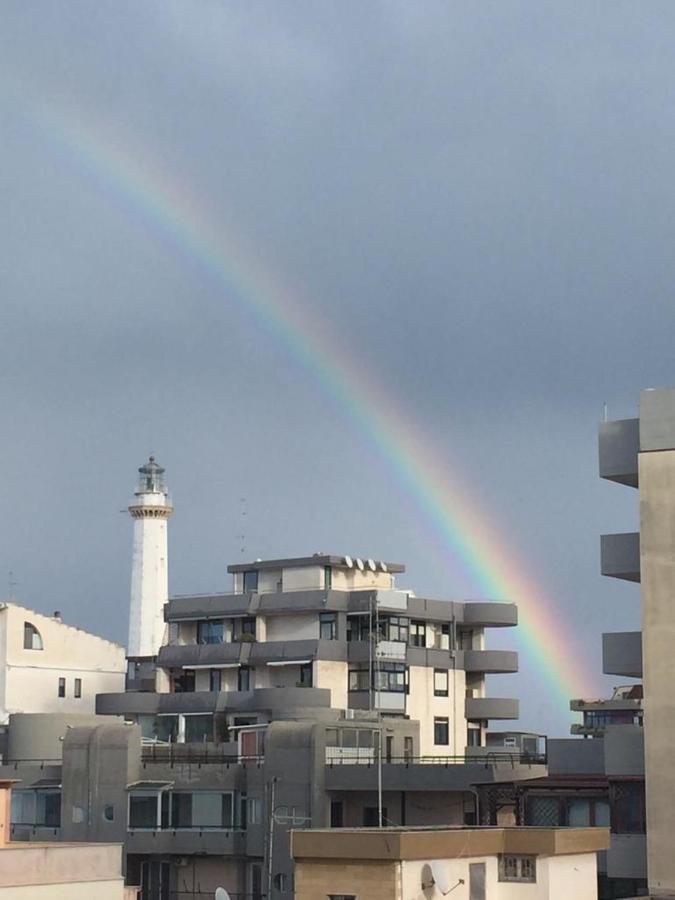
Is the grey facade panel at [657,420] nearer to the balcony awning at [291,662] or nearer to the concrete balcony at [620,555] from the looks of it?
the concrete balcony at [620,555]

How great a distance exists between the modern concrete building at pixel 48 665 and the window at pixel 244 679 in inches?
623

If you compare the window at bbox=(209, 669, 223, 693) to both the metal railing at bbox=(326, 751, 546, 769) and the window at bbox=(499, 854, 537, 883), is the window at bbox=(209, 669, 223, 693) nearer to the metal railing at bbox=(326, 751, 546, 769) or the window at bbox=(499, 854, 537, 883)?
the metal railing at bbox=(326, 751, 546, 769)

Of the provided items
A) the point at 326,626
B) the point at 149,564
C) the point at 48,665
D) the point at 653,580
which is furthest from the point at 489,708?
the point at 653,580

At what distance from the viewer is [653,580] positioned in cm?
5516

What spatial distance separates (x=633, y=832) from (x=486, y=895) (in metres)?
17.1

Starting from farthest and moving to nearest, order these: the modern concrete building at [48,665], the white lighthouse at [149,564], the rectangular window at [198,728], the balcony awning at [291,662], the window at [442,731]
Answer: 1. the white lighthouse at [149,564]
2. the modern concrete building at [48,665]
3. the window at [442,731]
4. the balcony awning at [291,662]
5. the rectangular window at [198,728]

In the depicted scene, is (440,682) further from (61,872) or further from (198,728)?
(61,872)

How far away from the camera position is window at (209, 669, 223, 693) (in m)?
104

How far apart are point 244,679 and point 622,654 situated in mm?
49092

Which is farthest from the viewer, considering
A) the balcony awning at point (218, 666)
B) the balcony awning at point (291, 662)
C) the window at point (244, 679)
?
the window at point (244, 679)

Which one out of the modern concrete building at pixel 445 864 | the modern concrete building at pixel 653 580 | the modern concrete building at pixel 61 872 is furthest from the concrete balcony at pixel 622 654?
the modern concrete building at pixel 61 872

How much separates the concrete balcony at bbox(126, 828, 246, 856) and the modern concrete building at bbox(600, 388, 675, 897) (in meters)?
23.1

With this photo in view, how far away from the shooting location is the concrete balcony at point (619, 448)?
186 ft

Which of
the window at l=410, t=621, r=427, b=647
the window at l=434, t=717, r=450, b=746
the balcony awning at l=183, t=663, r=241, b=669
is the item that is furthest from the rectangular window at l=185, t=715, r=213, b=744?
the window at l=434, t=717, r=450, b=746
